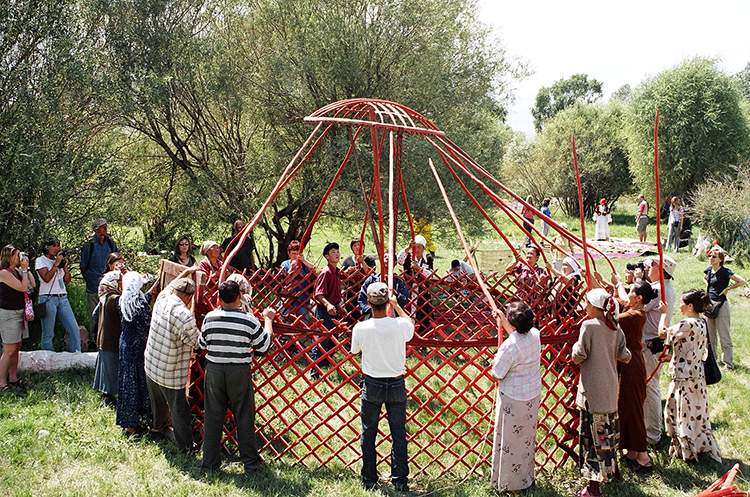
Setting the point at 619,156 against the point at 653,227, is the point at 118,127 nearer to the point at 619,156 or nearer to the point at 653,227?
the point at 653,227

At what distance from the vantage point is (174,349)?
3211mm

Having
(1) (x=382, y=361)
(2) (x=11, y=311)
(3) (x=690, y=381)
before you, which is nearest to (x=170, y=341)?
(1) (x=382, y=361)

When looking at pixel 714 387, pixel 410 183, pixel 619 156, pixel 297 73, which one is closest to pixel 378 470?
pixel 714 387

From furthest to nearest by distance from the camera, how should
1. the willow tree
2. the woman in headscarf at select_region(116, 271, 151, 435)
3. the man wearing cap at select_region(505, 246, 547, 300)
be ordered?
the willow tree, the man wearing cap at select_region(505, 246, 547, 300), the woman in headscarf at select_region(116, 271, 151, 435)

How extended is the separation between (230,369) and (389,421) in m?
0.89

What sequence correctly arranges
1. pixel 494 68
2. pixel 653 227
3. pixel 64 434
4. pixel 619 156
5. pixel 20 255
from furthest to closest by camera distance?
pixel 619 156, pixel 653 227, pixel 494 68, pixel 20 255, pixel 64 434

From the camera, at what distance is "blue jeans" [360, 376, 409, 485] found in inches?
113

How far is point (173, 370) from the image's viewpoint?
127 inches

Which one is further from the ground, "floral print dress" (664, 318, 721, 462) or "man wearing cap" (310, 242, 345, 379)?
"man wearing cap" (310, 242, 345, 379)

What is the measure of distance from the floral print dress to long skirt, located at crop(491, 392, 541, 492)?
112 centimetres

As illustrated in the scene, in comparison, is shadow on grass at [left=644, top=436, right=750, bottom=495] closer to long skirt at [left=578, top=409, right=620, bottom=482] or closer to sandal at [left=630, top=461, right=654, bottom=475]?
sandal at [left=630, top=461, right=654, bottom=475]

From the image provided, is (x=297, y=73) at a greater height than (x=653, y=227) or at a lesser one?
greater

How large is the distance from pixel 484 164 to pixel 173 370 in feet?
19.7

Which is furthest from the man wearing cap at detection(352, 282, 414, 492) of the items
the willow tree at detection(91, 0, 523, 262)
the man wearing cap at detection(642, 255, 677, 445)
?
the willow tree at detection(91, 0, 523, 262)
